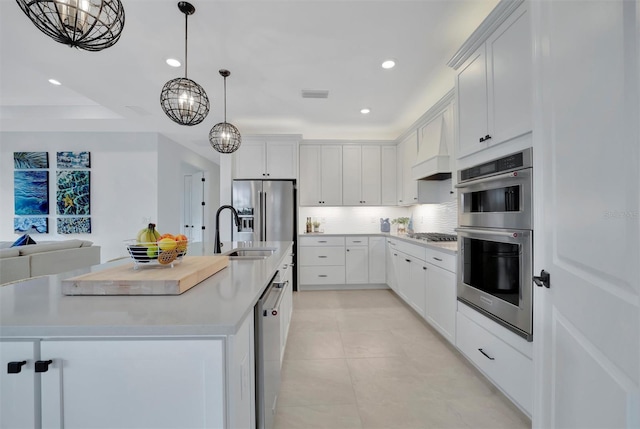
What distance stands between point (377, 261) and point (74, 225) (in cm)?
535

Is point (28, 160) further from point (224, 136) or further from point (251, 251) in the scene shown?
point (251, 251)

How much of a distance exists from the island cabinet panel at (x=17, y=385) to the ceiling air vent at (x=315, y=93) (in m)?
3.17

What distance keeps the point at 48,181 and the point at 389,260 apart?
608cm

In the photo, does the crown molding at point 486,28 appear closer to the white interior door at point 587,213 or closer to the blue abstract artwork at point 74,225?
the white interior door at point 587,213

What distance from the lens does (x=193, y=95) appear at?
188cm

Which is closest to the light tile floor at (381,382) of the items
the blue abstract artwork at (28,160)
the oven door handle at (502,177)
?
the oven door handle at (502,177)

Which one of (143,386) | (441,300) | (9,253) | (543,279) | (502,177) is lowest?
(441,300)

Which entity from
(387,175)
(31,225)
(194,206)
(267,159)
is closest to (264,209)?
(267,159)

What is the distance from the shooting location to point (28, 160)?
15.7 ft

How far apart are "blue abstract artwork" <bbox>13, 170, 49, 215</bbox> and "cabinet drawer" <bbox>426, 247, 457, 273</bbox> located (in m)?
6.28

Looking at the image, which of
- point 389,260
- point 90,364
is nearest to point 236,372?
point 90,364

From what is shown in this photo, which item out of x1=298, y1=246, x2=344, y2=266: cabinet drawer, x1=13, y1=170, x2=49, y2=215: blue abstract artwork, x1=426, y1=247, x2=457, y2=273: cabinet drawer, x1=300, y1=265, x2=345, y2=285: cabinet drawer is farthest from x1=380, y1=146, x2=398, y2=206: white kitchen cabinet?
x1=13, y1=170, x2=49, y2=215: blue abstract artwork

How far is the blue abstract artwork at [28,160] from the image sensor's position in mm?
4766

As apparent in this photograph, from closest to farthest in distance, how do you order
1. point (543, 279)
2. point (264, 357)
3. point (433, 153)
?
1. point (543, 279)
2. point (264, 357)
3. point (433, 153)
